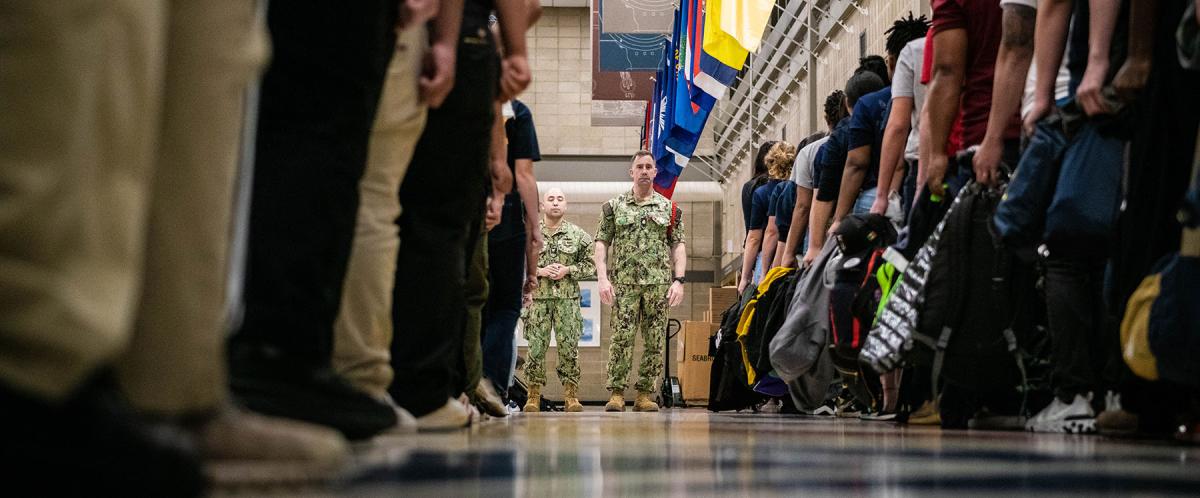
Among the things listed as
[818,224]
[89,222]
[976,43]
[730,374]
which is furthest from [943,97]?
[730,374]

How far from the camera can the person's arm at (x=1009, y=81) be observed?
137 inches

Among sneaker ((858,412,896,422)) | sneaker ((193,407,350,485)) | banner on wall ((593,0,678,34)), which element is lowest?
sneaker ((858,412,896,422))

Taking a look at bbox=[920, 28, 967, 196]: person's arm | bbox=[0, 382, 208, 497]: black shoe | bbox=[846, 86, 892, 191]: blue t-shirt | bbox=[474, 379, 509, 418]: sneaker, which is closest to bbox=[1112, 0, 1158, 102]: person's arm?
bbox=[920, 28, 967, 196]: person's arm

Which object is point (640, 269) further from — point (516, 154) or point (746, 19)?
point (516, 154)

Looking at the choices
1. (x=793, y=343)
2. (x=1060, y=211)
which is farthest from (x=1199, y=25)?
(x=793, y=343)

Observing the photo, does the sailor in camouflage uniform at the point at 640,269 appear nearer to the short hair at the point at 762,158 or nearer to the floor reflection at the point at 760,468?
the short hair at the point at 762,158

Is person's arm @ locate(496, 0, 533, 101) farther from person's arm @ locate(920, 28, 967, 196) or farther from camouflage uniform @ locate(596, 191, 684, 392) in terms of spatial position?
camouflage uniform @ locate(596, 191, 684, 392)

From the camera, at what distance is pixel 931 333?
341 cm

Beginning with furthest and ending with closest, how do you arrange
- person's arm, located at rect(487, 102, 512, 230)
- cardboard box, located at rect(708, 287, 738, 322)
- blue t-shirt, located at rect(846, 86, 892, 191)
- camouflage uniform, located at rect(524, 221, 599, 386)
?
1. cardboard box, located at rect(708, 287, 738, 322)
2. camouflage uniform, located at rect(524, 221, 599, 386)
3. blue t-shirt, located at rect(846, 86, 892, 191)
4. person's arm, located at rect(487, 102, 512, 230)

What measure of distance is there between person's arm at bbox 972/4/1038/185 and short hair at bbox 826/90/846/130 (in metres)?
2.55

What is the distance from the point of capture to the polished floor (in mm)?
1171

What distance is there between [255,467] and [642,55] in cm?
1175

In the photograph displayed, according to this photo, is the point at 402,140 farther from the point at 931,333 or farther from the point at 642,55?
the point at 642,55

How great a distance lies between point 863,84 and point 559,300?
4.42 meters
